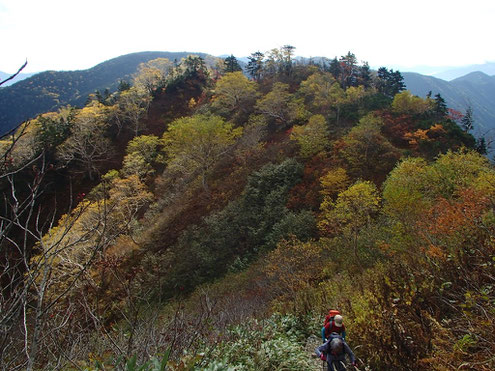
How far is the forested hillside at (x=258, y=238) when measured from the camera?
11.2 feet

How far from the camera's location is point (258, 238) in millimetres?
20500

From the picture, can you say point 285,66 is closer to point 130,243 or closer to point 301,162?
point 301,162

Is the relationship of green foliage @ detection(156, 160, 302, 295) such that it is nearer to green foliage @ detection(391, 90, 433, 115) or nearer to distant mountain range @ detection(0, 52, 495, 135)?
green foliage @ detection(391, 90, 433, 115)

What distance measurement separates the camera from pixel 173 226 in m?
24.1

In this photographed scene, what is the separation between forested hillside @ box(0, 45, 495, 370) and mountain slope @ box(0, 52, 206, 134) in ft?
234

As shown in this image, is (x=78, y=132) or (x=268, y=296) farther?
(x=78, y=132)

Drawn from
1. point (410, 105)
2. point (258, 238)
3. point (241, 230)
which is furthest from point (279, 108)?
point (258, 238)

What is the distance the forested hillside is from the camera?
342cm

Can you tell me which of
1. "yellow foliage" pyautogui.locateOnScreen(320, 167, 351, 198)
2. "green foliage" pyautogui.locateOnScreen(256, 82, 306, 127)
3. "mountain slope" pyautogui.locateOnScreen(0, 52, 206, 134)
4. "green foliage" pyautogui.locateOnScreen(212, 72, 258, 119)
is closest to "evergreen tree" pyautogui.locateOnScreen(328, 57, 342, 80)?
"green foliage" pyautogui.locateOnScreen(212, 72, 258, 119)

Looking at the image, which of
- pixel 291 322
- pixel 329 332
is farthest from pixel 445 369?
pixel 291 322

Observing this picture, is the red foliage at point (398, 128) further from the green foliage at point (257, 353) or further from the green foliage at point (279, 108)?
the green foliage at point (257, 353)

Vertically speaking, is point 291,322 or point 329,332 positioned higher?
point 329,332

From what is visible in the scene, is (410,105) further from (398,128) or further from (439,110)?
(398,128)

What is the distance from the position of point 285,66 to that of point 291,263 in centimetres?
4476
